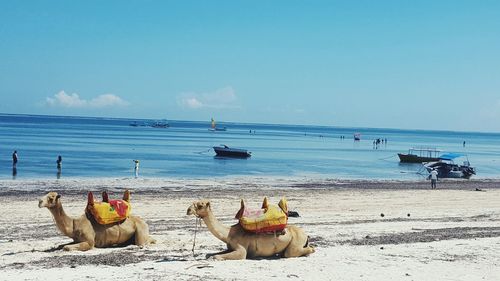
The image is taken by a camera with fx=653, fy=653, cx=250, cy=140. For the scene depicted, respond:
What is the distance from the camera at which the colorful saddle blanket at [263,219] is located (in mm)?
12484

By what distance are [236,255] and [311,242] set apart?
3194 mm

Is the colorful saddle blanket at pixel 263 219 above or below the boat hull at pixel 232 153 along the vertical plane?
above

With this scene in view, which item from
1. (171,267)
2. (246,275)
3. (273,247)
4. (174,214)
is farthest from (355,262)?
(174,214)

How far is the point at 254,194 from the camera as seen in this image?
115ft

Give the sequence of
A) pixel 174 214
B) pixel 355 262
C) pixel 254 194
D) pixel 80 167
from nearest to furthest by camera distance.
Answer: pixel 355 262, pixel 174 214, pixel 254 194, pixel 80 167

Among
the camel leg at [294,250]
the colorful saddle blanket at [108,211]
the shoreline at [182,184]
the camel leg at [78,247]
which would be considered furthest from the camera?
the shoreline at [182,184]

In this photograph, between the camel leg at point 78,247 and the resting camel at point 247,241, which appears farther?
the camel leg at point 78,247

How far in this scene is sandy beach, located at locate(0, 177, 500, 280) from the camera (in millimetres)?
11453

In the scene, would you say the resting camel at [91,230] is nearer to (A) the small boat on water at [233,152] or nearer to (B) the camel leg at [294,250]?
(B) the camel leg at [294,250]

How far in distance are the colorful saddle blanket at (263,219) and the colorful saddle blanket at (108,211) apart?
2.76m

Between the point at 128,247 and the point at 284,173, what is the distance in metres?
43.4

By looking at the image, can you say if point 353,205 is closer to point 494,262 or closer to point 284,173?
point 494,262

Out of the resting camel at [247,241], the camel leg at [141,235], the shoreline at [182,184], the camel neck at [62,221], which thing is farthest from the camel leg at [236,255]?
the shoreline at [182,184]

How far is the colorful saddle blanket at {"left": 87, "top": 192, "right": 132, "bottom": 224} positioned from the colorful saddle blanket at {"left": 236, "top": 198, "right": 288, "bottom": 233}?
2764 millimetres
